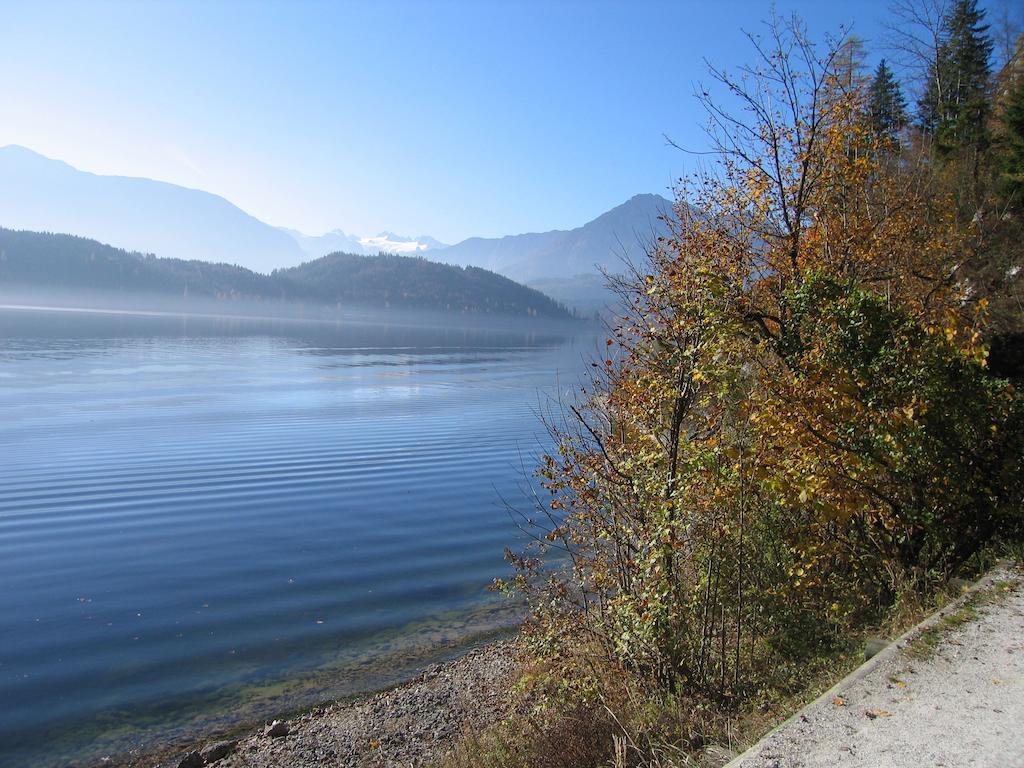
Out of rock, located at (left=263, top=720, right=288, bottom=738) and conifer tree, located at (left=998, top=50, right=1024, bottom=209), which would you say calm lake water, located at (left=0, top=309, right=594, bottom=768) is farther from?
conifer tree, located at (left=998, top=50, right=1024, bottom=209)

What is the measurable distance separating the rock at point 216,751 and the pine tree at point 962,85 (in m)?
39.6

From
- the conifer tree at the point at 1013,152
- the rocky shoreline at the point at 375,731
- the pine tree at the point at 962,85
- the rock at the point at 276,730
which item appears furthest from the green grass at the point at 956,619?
the pine tree at the point at 962,85

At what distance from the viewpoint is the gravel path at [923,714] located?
14.8 ft

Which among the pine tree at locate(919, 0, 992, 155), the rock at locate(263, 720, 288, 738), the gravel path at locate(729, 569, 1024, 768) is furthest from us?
the pine tree at locate(919, 0, 992, 155)

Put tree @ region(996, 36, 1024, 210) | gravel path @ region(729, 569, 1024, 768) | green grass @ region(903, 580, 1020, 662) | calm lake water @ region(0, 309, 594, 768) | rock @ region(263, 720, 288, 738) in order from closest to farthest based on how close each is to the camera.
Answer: gravel path @ region(729, 569, 1024, 768), green grass @ region(903, 580, 1020, 662), rock @ region(263, 720, 288, 738), calm lake water @ region(0, 309, 594, 768), tree @ region(996, 36, 1024, 210)

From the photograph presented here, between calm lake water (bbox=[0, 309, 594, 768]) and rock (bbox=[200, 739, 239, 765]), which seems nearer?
rock (bbox=[200, 739, 239, 765])

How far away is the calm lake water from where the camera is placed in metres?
11.1

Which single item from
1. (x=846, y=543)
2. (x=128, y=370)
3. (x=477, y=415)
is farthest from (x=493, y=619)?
(x=128, y=370)

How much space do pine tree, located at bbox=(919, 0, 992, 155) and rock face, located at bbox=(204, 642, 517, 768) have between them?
3655 cm

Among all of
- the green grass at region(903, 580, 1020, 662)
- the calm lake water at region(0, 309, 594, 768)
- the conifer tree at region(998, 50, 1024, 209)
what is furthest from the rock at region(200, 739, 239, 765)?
the conifer tree at region(998, 50, 1024, 209)

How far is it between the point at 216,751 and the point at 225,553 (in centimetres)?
871

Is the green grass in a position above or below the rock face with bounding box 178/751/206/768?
above

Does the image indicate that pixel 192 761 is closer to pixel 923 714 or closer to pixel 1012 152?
pixel 923 714

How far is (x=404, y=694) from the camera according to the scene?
35.9 feet
